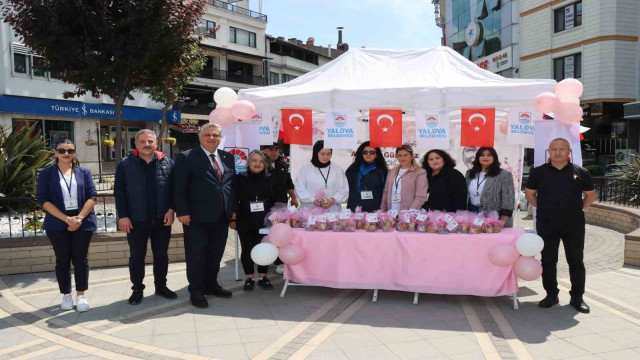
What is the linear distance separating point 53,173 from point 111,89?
13.0 ft

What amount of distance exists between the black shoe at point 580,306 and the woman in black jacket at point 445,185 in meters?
1.51

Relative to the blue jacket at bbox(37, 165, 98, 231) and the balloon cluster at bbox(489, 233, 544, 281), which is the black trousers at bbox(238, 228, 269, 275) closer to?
the blue jacket at bbox(37, 165, 98, 231)

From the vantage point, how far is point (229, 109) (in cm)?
638

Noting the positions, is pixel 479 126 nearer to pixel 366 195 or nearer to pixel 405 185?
pixel 405 185

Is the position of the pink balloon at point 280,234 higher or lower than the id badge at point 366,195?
lower

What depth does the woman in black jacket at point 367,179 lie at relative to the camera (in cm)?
593

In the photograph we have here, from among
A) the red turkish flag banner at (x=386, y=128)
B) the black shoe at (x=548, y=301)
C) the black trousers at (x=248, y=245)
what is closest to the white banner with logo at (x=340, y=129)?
the red turkish flag banner at (x=386, y=128)

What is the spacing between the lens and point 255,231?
5.61 m

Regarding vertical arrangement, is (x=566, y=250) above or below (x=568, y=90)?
below

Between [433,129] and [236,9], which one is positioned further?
[236,9]

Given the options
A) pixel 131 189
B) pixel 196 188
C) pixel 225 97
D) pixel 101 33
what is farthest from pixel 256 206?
pixel 101 33

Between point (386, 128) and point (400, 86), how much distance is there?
25.0 inches

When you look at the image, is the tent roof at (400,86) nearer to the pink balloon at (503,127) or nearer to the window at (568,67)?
the pink balloon at (503,127)

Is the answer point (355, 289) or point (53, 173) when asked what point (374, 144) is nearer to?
point (355, 289)
